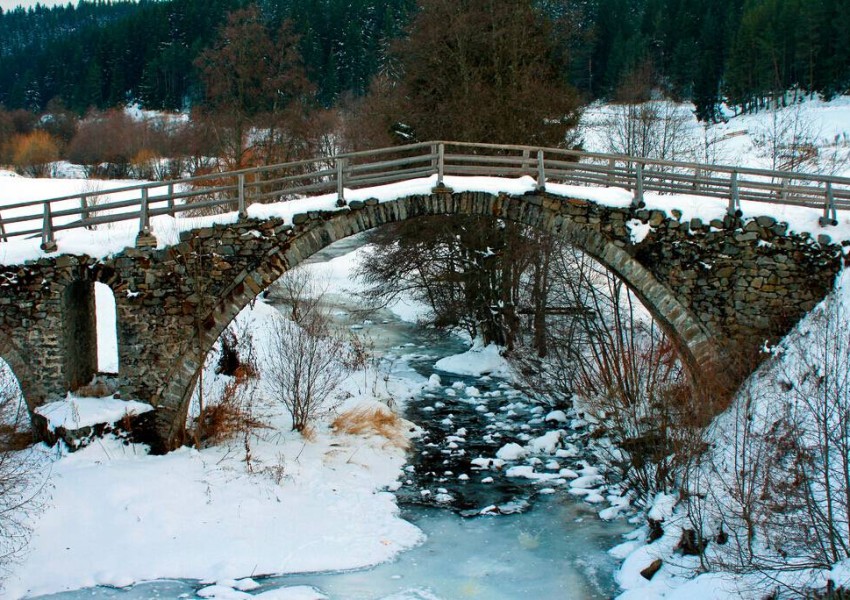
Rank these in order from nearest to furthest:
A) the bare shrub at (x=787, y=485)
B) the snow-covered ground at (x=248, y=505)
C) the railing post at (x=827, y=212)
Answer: the bare shrub at (x=787, y=485) < the snow-covered ground at (x=248, y=505) < the railing post at (x=827, y=212)

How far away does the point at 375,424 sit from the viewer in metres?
17.8

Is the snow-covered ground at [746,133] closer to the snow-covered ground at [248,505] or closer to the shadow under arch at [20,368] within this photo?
the snow-covered ground at [248,505]

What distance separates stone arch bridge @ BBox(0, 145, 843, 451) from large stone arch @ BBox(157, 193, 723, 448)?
0.07 ft

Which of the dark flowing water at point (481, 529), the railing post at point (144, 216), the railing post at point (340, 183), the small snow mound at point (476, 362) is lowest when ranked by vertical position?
the dark flowing water at point (481, 529)

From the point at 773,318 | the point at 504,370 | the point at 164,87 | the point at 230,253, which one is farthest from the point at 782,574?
the point at 164,87

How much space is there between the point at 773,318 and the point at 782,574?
5877 mm

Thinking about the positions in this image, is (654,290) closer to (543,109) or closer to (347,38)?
(543,109)

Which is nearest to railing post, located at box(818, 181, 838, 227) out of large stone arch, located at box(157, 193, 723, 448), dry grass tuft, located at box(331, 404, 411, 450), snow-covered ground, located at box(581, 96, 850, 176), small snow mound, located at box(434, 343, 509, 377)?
large stone arch, located at box(157, 193, 723, 448)

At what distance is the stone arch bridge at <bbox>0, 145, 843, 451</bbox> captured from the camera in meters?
14.8

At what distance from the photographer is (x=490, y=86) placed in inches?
909

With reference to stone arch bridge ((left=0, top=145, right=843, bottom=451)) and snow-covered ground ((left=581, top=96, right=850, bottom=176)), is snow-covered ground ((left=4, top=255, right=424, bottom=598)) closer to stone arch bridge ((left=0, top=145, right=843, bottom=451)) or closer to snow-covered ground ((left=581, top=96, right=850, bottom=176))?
stone arch bridge ((left=0, top=145, right=843, bottom=451))

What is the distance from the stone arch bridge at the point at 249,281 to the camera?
583 inches

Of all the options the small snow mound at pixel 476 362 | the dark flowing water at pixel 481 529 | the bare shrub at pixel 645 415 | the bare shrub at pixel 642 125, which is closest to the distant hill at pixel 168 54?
the bare shrub at pixel 642 125

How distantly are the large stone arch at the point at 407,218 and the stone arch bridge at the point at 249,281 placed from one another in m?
0.02
